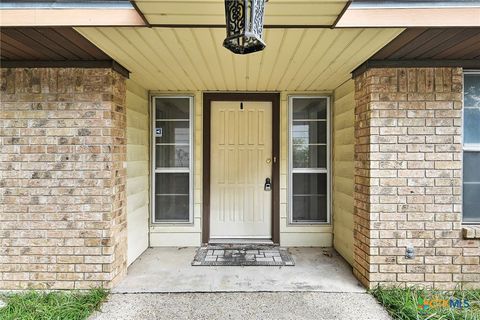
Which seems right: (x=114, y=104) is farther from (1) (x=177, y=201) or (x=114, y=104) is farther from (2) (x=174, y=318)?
(2) (x=174, y=318)

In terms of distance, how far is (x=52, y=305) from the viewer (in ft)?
8.23

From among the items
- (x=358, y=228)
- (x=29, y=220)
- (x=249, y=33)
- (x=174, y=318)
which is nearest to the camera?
(x=249, y=33)

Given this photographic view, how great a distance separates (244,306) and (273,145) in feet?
7.33

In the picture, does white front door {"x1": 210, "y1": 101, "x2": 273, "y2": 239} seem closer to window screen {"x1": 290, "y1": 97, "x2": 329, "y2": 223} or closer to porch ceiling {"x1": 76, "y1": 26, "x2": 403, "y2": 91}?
window screen {"x1": 290, "y1": 97, "x2": 329, "y2": 223}

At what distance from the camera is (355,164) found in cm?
315

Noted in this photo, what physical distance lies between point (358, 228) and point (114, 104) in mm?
2820

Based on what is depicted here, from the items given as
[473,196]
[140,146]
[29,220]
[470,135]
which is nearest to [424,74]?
[470,135]

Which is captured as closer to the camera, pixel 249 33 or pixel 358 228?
pixel 249 33

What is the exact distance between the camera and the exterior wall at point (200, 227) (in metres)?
4.07

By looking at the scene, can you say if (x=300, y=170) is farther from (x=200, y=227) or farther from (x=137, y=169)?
(x=137, y=169)

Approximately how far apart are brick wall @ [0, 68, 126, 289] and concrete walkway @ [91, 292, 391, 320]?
0.45m

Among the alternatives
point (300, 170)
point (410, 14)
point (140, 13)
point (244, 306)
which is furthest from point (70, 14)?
point (300, 170)

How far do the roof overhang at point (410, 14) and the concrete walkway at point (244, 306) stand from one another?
2.29 m

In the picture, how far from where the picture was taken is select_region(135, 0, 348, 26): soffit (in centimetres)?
180
